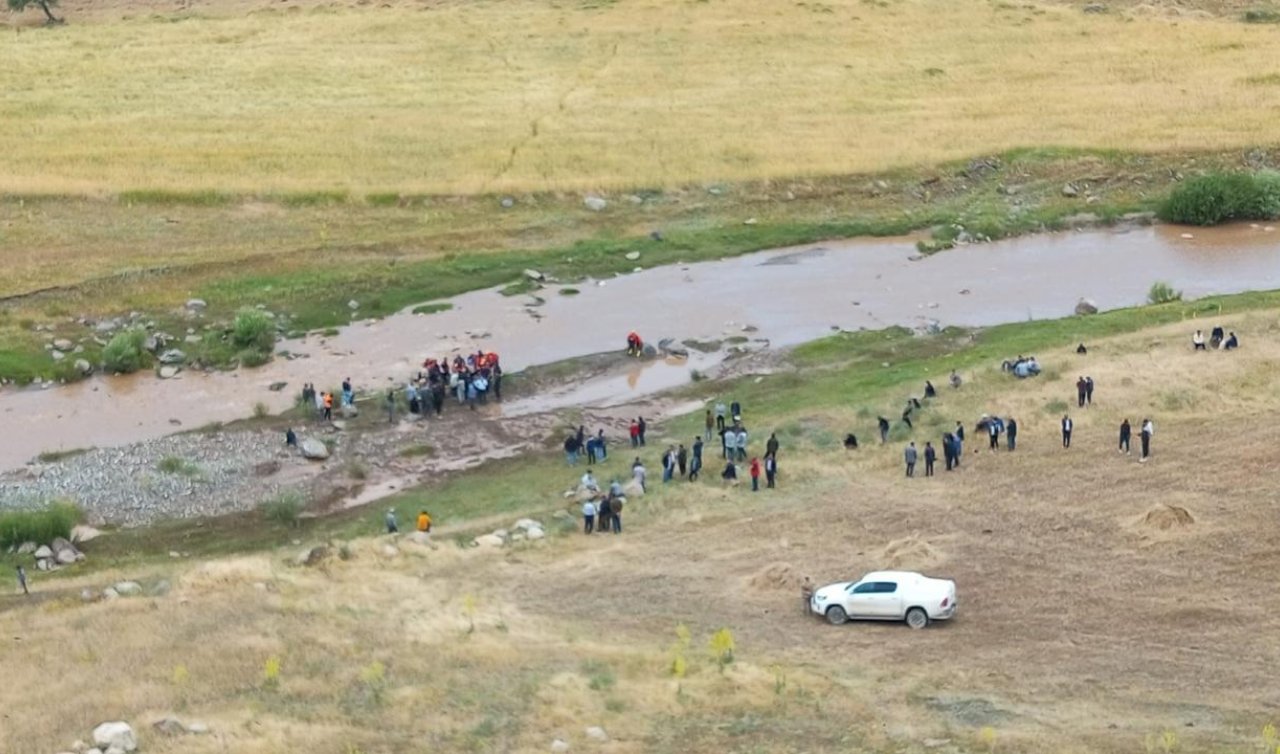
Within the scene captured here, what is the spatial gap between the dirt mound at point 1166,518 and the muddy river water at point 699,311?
17847 millimetres

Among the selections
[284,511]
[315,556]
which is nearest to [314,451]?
[284,511]

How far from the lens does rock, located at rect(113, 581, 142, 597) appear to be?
118 feet

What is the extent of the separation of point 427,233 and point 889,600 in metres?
35.7

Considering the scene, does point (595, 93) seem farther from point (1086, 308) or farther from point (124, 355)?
point (124, 355)

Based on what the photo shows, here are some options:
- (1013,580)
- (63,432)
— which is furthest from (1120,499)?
(63,432)

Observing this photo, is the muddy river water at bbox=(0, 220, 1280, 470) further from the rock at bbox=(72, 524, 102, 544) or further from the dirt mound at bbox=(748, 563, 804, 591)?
the dirt mound at bbox=(748, 563, 804, 591)

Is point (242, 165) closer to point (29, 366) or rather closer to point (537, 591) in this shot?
point (29, 366)

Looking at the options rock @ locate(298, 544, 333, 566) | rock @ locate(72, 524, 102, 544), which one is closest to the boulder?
rock @ locate(298, 544, 333, 566)

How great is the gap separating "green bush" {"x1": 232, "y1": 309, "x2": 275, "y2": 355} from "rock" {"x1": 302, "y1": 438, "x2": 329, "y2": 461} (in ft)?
27.3

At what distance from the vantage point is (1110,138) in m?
75.1

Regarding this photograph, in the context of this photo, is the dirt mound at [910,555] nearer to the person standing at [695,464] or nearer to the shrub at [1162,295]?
the person standing at [695,464]

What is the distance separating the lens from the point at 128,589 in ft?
119

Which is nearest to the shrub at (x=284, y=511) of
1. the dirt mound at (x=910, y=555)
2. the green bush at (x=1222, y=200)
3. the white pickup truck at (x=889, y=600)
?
the dirt mound at (x=910, y=555)

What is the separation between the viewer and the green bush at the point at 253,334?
53.8m
